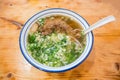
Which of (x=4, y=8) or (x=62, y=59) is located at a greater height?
(x=4, y=8)

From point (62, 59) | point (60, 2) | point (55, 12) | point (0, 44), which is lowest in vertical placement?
point (62, 59)

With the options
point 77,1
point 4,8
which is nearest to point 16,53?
point 4,8

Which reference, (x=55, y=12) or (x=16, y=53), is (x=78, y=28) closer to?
(x=55, y=12)
